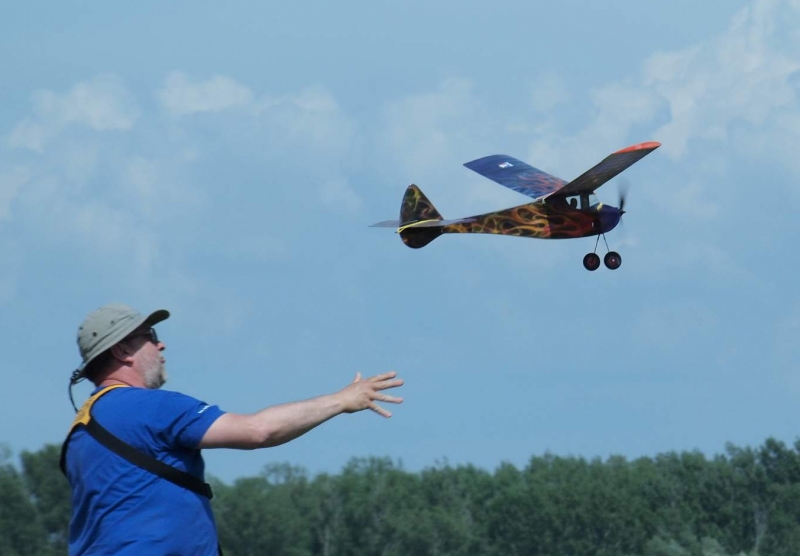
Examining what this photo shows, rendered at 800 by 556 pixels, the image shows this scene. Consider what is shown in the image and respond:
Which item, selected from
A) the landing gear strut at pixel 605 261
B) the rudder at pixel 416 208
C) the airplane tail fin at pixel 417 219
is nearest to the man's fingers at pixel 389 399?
the landing gear strut at pixel 605 261

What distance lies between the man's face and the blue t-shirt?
183 millimetres

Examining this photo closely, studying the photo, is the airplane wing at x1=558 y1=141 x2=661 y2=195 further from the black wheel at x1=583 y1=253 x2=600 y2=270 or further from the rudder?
the rudder

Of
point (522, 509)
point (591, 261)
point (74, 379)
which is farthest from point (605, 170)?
point (522, 509)

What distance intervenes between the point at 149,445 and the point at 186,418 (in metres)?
0.22

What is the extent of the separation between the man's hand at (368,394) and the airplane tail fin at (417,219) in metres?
15.8

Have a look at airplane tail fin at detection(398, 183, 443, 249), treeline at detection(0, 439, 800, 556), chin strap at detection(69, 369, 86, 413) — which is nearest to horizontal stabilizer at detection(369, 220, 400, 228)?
airplane tail fin at detection(398, 183, 443, 249)

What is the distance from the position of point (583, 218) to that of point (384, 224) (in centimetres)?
382

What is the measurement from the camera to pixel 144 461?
17.8 feet

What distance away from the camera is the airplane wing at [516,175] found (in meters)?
22.1

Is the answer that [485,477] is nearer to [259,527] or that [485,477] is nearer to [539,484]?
[539,484]

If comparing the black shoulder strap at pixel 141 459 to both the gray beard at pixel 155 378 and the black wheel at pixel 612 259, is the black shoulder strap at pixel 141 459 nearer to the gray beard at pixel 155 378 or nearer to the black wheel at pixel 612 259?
the gray beard at pixel 155 378

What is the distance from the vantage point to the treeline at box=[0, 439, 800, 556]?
3231 inches

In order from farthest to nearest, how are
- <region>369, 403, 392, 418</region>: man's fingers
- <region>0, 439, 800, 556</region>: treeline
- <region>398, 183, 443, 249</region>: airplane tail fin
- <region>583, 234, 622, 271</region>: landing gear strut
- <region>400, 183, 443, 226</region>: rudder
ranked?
<region>0, 439, 800, 556</region>: treeline
<region>400, 183, 443, 226</region>: rudder
<region>398, 183, 443, 249</region>: airplane tail fin
<region>583, 234, 622, 271</region>: landing gear strut
<region>369, 403, 392, 418</region>: man's fingers

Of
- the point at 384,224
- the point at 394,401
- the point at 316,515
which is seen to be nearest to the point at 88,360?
the point at 394,401
